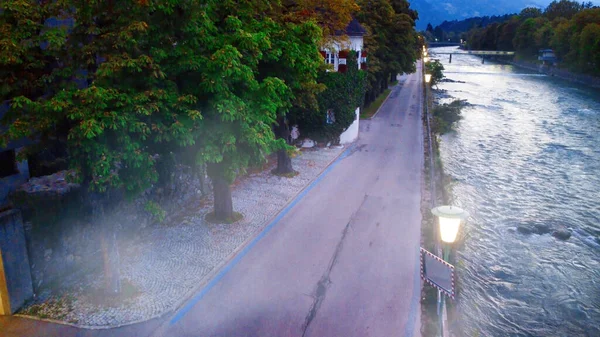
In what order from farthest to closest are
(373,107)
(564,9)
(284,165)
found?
1. (564,9)
2. (373,107)
3. (284,165)

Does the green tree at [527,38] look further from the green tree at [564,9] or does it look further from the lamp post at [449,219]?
the lamp post at [449,219]

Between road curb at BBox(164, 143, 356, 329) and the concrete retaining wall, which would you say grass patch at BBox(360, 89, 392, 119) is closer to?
road curb at BBox(164, 143, 356, 329)

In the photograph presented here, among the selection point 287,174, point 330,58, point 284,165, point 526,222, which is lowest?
point 526,222

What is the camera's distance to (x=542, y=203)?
2312 centimetres

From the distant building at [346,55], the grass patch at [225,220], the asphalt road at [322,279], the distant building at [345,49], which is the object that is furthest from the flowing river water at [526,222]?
the distant building at [345,49]

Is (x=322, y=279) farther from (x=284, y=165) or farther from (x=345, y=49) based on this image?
(x=345, y=49)

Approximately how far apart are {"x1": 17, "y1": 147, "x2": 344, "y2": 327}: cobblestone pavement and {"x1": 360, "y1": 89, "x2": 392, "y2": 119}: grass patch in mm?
23001

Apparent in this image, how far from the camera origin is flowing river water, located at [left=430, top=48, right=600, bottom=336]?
46.2 feet

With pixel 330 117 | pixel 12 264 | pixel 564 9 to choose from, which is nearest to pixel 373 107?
pixel 330 117

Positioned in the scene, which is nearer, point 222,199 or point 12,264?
point 12,264

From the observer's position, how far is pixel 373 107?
155 ft

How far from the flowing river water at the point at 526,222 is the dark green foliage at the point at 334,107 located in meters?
7.30

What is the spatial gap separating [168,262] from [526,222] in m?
15.9

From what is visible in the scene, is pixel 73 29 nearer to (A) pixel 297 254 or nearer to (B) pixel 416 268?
(A) pixel 297 254
